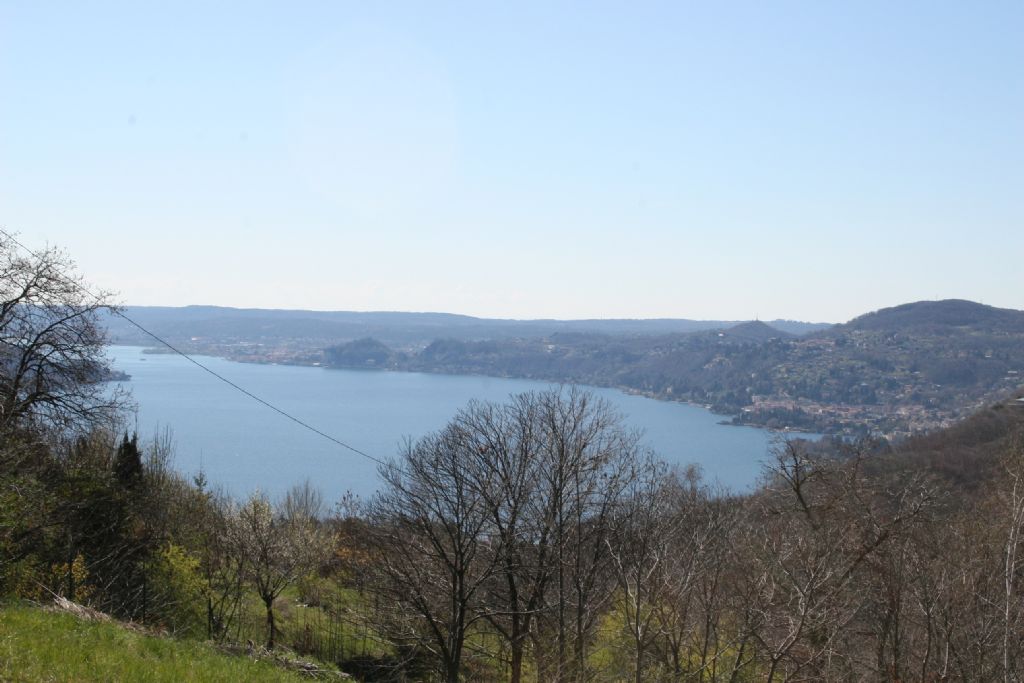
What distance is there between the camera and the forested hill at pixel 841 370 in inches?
5044

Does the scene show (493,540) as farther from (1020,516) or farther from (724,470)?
(724,470)

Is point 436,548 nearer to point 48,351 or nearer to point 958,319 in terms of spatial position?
point 48,351

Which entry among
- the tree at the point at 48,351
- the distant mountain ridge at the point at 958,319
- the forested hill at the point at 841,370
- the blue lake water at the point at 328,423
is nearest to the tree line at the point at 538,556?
the tree at the point at 48,351

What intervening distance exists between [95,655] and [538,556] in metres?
8.78

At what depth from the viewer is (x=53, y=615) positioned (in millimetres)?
8742

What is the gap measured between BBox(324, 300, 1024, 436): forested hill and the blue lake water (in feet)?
37.7

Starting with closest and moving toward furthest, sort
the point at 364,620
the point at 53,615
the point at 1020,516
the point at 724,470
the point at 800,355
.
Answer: the point at 53,615, the point at 1020,516, the point at 364,620, the point at 724,470, the point at 800,355

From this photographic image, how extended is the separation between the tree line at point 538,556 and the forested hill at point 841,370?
8861 centimetres

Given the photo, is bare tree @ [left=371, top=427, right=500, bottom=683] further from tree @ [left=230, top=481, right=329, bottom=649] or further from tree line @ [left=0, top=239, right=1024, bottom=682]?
tree @ [left=230, top=481, right=329, bottom=649]

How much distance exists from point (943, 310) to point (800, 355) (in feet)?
162

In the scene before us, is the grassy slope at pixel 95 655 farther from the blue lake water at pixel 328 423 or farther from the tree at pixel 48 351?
the blue lake water at pixel 328 423

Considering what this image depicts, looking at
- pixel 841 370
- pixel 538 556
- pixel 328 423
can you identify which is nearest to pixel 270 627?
pixel 538 556

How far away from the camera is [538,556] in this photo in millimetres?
14961

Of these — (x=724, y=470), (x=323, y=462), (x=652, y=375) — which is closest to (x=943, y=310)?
(x=652, y=375)
